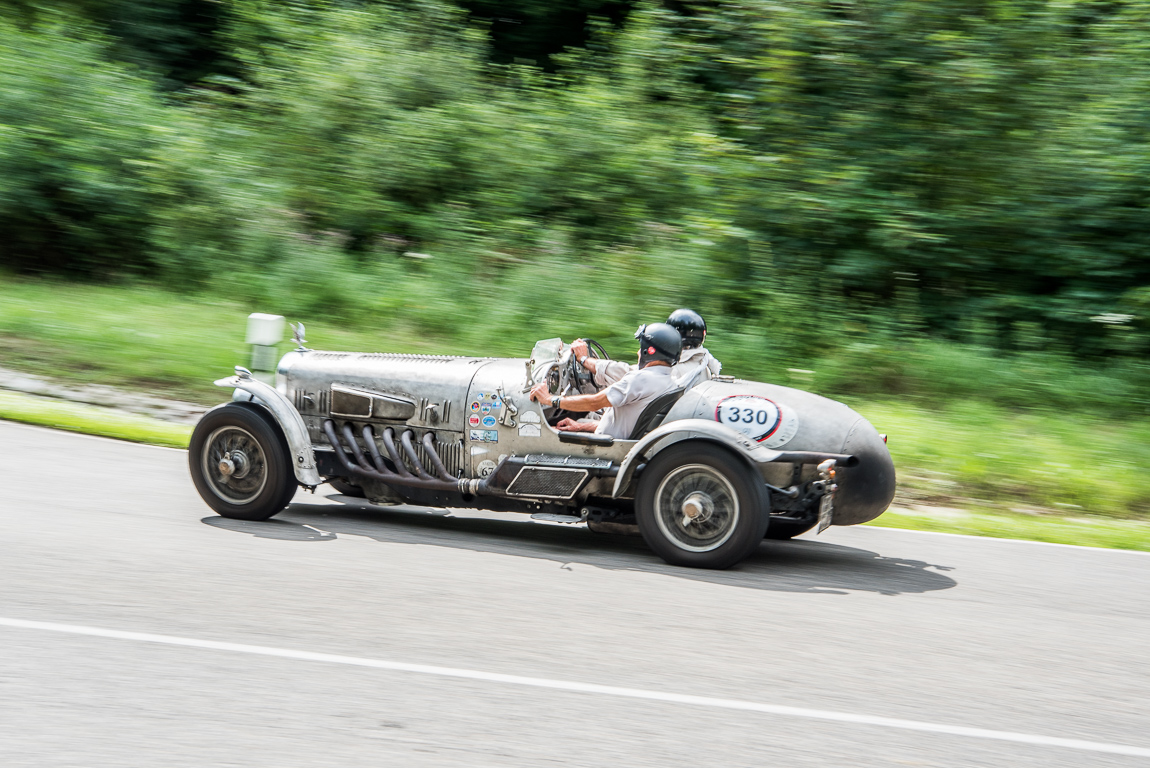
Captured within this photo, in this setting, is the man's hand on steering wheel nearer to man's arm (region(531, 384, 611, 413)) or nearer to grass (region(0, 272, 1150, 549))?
man's arm (region(531, 384, 611, 413))

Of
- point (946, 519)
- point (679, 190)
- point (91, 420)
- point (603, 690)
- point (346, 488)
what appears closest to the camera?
point (603, 690)

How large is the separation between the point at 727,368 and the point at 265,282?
652 cm

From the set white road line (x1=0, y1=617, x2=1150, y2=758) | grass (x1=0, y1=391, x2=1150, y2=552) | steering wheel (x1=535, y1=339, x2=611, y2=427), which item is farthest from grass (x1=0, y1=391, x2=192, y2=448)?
white road line (x1=0, y1=617, x2=1150, y2=758)

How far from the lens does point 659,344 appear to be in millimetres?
6828

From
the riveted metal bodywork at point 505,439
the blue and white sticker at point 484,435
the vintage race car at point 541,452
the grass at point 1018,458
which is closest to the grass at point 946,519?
the grass at point 1018,458

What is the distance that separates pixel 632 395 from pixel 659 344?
362 millimetres

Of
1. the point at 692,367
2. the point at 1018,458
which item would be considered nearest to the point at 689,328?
the point at 692,367

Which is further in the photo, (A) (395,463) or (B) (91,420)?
(B) (91,420)

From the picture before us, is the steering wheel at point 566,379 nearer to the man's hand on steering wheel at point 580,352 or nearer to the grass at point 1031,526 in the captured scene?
the man's hand on steering wheel at point 580,352

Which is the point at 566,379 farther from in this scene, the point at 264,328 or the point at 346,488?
the point at 264,328

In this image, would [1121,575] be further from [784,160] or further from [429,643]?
[784,160]

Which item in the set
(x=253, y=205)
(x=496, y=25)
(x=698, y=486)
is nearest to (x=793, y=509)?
(x=698, y=486)

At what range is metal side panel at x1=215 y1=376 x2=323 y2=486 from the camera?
7129 millimetres

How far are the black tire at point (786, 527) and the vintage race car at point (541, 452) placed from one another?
0.07ft
